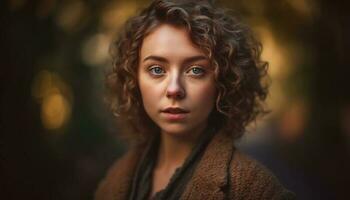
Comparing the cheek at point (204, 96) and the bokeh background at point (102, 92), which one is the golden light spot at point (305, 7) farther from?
the cheek at point (204, 96)

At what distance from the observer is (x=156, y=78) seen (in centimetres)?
88

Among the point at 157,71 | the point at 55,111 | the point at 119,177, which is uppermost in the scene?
the point at 157,71

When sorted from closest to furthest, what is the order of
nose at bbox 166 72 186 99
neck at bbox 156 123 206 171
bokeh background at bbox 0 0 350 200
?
nose at bbox 166 72 186 99
neck at bbox 156 123 206 171
bokeh background at bbox 0 0 350 200

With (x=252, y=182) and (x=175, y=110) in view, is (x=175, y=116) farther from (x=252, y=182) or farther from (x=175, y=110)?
(x=252, y=182)

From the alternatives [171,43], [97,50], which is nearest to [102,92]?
[97,50]

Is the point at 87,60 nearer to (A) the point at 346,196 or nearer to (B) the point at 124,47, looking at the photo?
(B) the point at 124,47

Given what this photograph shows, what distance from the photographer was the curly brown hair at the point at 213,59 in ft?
2.89

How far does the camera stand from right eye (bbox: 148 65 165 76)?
87 cm

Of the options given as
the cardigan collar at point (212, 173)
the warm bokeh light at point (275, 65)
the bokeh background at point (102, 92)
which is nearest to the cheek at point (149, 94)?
the cardigan collar at point (212, 173)

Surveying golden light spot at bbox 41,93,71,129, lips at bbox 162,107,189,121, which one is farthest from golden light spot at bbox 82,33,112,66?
lips at bbox 162,107,189,121

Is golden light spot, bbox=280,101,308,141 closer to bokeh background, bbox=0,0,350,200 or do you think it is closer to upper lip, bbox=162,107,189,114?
bokeh background, bbox=0,0,350,200

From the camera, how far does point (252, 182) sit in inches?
34.6

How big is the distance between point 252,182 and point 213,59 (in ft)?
0.75

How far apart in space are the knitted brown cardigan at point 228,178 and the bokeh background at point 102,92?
15 cm
